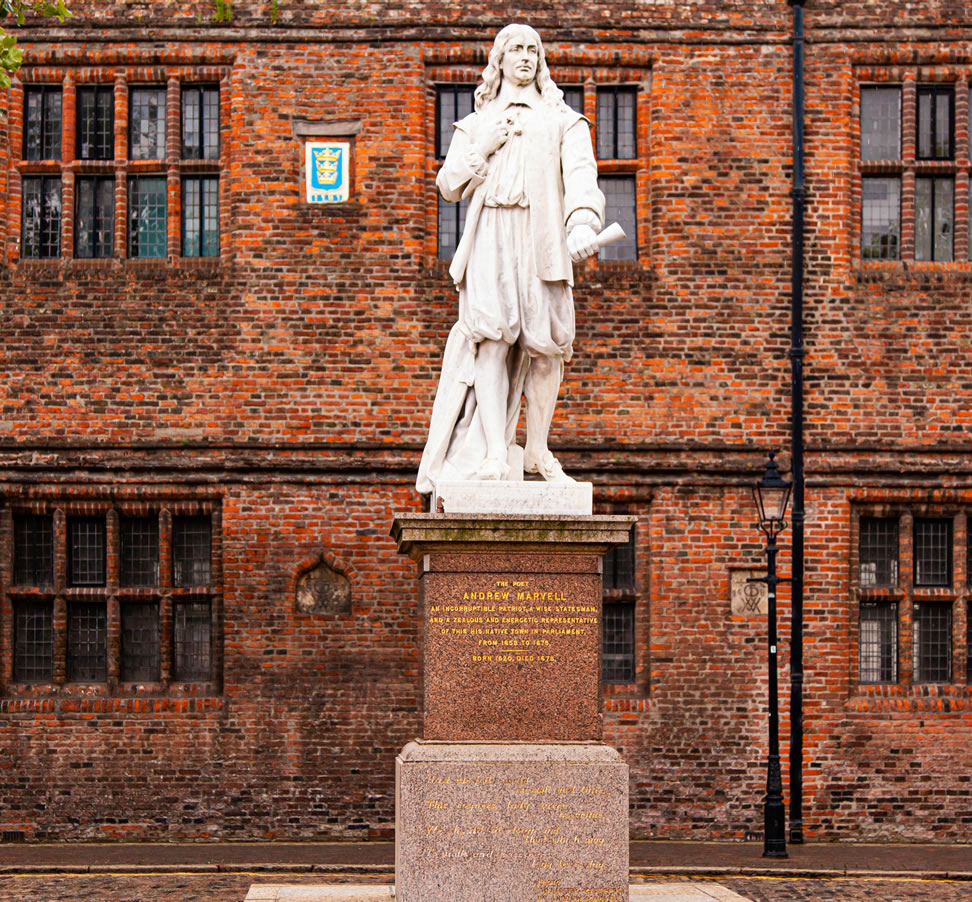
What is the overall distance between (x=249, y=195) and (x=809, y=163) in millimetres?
5675

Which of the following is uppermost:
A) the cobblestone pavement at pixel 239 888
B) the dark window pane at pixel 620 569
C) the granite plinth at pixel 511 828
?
the dark window pane at pixel 620 569

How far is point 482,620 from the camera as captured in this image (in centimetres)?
1022

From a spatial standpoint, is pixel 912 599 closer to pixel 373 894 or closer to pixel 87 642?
pixel 87 642

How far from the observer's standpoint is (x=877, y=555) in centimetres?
1784

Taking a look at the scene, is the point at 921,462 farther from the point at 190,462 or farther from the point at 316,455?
the point at 190,462

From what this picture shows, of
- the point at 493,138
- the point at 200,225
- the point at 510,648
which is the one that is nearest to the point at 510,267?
the point at 493,138

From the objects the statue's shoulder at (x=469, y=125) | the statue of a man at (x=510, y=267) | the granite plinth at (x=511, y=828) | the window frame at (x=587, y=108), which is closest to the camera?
the granite plinth at (x=511, y=828)

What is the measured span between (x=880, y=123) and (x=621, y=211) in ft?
9.31

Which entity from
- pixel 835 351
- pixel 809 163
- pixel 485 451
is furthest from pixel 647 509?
pixel 485 451

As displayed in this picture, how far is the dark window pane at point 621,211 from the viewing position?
18125mm

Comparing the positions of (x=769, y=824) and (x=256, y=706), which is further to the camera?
(x=256, y=706)

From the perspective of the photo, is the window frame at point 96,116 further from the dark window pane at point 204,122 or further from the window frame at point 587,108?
the window frame at point 587,108

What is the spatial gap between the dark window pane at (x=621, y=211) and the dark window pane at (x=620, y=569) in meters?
2.91

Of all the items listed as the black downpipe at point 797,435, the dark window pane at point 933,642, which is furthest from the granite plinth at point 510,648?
the dark window pane at point 933,642
